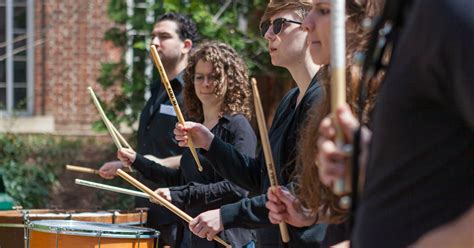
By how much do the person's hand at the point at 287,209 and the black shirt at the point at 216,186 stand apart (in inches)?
61.7

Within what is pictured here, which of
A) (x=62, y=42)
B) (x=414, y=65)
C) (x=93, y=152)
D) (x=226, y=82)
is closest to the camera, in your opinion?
(x=414, y=65)

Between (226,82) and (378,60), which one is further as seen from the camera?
(226,82)

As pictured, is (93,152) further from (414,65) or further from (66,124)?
(414,65)

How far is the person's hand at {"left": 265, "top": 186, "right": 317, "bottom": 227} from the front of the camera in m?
2.59

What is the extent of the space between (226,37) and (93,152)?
326 centimetres

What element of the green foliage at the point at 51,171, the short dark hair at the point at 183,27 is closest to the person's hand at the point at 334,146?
the short dark hair at the point at 183,27

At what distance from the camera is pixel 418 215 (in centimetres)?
185

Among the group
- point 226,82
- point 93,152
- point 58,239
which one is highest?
point 226,82

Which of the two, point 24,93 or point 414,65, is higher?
point 414,65

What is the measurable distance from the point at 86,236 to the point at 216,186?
28.6 inches

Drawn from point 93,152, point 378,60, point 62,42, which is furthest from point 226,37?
point 378,60

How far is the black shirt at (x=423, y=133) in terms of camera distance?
1.73m

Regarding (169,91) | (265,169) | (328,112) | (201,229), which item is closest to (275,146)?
(265,169)

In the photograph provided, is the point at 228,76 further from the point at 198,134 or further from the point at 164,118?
the point at 198,134
